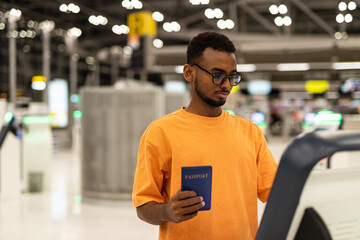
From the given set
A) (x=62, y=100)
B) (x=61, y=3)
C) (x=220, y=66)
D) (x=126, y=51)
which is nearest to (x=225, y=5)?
(x=61, y=3)

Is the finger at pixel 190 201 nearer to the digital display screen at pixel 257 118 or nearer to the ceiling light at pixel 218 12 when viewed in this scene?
the ceiling light at pixel 218 12

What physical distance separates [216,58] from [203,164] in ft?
1.27

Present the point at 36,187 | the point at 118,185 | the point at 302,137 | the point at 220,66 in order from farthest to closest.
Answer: the point at 36,187
the point at 118,185
the point at 220,66
the point at 302,137

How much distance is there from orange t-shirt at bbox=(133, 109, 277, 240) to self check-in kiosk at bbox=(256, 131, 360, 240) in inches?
25.4

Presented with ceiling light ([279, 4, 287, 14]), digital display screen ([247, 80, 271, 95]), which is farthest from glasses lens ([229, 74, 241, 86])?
digital display screen ([247, 80, 271, 95])

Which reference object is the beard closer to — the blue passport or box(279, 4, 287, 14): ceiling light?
the blue passport

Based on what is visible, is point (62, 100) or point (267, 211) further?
point (62, 100)

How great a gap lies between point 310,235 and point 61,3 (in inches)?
634

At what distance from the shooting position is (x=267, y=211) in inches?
31.8

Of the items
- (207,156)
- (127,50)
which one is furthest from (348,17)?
(127,50)

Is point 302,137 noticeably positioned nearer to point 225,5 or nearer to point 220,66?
point 220,66

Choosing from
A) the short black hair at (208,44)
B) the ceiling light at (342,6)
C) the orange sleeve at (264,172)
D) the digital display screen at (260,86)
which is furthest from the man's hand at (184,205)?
the digital display screen at (260,86)

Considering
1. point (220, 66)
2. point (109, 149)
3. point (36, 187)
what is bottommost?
point (36, 187)

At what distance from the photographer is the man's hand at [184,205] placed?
1.19 metres
